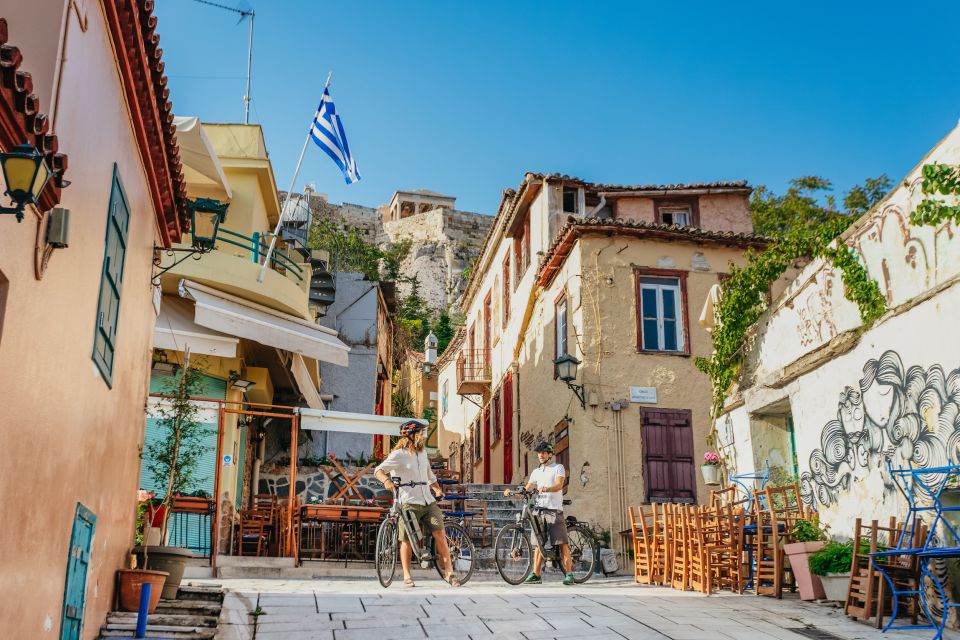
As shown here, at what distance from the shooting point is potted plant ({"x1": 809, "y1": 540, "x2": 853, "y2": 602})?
8.70 metres

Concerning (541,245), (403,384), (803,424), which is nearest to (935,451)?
(803,424)

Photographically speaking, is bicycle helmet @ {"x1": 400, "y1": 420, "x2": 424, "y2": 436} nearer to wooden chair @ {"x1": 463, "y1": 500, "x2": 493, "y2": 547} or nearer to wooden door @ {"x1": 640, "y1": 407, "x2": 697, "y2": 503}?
wooden chair @ {"x1": 463, "y1": 500, "x2": 493, "y2": 547}

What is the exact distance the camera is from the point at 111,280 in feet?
22.5

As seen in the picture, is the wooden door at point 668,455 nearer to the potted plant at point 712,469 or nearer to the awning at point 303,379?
the potted plant at point 712,469

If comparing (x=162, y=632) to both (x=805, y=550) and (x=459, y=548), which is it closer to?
(x=459, y=548)

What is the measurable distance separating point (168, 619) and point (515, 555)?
4.57m

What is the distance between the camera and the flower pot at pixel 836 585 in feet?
28.4

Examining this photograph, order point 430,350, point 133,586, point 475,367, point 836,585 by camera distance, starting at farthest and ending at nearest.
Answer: point 430,350, point 475,367, point 836,585, point 133,586

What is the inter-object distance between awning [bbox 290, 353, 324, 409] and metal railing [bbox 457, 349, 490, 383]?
907cm

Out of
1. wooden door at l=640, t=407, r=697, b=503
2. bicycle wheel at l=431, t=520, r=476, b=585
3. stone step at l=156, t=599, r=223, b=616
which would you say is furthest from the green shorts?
wooden door at l=640, t=407, r=697, b=503

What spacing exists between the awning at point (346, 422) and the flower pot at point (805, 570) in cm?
656

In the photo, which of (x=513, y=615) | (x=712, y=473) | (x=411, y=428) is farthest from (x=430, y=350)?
(x=513, y=615)

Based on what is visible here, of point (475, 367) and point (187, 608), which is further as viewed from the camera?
point (475, 367)

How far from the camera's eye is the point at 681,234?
1839 cm
